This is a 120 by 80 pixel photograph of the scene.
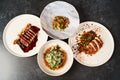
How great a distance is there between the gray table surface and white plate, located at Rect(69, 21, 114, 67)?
34mm

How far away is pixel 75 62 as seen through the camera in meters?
1.93

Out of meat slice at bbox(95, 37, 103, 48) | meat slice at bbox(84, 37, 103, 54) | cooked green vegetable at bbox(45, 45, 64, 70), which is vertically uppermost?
meat slice at bbox(95, 37, 103, 48)

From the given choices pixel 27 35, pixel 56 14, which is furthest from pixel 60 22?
pixel 27 35

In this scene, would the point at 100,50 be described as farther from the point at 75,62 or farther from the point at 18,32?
the point at 18,32

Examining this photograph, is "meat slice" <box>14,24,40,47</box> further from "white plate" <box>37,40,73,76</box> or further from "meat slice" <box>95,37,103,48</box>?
"meat slice" <box>95,37,103,48</box>

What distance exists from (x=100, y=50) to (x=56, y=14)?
0.40 meters

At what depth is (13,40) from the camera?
197cm

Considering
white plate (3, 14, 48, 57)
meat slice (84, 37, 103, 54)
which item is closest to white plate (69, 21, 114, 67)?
meat slice (84, 37, 103, 54)

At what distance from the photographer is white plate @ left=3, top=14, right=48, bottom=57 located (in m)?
1.94

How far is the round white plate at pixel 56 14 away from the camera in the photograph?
197cm

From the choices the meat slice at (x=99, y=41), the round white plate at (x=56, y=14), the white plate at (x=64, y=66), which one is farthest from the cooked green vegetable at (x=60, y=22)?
the meat slice at (x=99, y=41)

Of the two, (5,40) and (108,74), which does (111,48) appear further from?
(5,40)

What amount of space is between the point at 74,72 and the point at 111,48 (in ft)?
0.99

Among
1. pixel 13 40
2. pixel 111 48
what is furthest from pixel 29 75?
pixel 111 48
